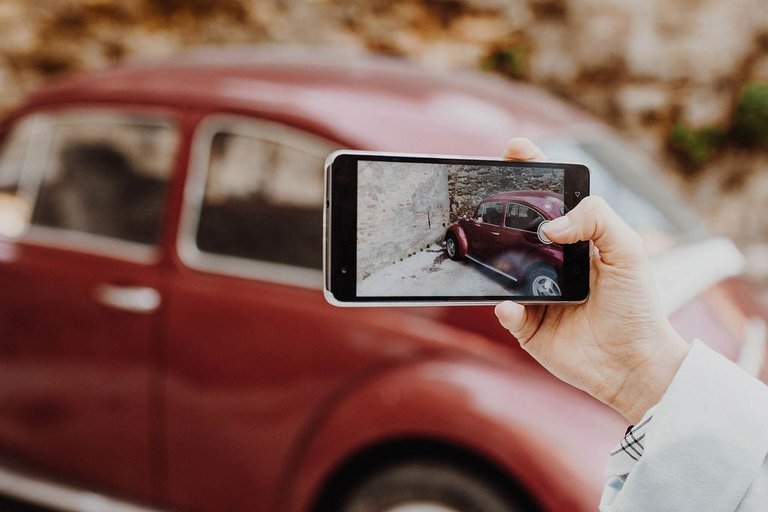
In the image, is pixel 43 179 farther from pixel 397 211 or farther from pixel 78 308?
pixel 397 211

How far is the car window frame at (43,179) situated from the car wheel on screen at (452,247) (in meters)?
1.47

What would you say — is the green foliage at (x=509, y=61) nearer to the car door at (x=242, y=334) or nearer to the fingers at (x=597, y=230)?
the car door at (x=242, y=334)

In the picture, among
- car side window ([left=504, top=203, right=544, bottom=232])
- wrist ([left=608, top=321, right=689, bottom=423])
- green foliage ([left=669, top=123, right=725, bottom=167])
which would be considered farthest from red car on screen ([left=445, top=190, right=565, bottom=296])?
green foliage ([left=669, top=123, right=725, bottom=167])

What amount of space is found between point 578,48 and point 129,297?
Result: 6.42 metres

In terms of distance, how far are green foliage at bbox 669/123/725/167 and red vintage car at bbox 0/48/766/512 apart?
515cm

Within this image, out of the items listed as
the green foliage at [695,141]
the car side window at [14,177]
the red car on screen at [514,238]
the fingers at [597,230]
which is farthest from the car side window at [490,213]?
the green foliage at [695,141]

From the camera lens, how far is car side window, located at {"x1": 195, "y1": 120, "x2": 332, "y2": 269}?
2.42 meters

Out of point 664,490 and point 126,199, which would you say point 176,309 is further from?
point 664,490

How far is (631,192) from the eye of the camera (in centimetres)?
269

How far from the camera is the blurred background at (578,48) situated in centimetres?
762

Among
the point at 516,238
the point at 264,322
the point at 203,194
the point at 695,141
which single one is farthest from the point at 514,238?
the point at 695,141

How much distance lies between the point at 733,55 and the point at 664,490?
310 inches

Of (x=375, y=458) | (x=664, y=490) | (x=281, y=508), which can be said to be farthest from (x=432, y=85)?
(x=664, y=490)

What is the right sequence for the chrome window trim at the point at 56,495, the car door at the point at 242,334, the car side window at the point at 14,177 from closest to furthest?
the car door at the point at 242,334 → the chrome window trim at the point at 56,495 → the car side window at the point at 14,177
